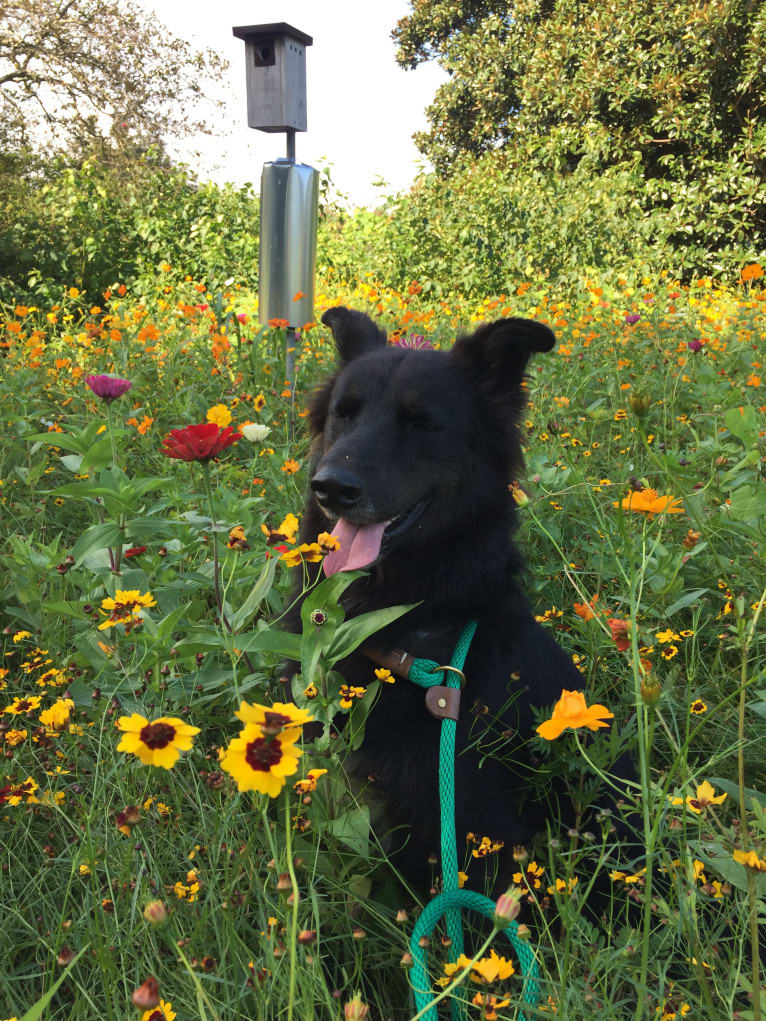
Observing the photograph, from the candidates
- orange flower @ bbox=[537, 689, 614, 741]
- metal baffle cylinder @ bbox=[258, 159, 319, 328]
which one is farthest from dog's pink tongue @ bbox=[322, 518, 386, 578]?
metal baffle cylinder @ bbox=[258, 159, 319, 328]

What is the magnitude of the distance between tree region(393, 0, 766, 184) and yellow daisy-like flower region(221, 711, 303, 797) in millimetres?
11487

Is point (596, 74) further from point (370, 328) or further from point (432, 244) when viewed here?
point (370, 328)

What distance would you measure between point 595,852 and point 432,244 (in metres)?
8.82

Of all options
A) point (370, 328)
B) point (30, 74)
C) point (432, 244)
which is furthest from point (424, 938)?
point (30, 74)

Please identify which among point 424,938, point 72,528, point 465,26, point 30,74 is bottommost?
point 72,528

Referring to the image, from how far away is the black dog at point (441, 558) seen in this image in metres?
1.52

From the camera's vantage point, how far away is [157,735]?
0.75 meters

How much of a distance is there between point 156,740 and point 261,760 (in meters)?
0.14

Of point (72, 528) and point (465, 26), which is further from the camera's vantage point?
point (465, 26)

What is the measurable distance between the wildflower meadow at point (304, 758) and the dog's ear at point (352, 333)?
0.46 meters

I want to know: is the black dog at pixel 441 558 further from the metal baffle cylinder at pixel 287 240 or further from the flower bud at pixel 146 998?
the metal baffle cylinder at pixel 287 240

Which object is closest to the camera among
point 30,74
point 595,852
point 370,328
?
point 595,852

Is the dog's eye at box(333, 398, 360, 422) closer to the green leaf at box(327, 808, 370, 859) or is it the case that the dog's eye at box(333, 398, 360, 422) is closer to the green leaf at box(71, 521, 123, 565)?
the green leaf at box(71, 521, 123, 565)

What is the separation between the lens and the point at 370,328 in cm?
237
